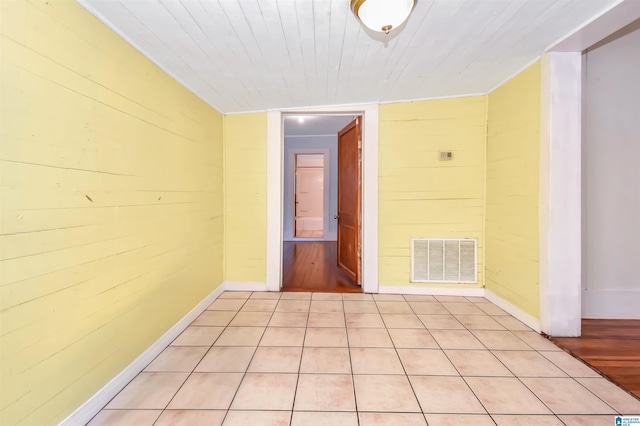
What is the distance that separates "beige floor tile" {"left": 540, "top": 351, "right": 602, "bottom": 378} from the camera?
1792 millimetres

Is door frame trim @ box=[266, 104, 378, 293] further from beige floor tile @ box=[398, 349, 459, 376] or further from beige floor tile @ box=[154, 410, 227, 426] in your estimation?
beige floor tile @ box=[154, 410, 227, 426]

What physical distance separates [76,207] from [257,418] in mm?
1433

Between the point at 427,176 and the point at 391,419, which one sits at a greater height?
the point at 427,176

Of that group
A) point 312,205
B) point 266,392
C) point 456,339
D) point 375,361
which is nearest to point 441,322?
point 456,339

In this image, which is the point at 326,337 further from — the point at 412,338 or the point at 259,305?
the point at 259,305

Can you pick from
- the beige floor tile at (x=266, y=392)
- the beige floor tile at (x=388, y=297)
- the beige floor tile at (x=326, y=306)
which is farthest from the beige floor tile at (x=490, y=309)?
the beige floor tile at (x=266, y=392)

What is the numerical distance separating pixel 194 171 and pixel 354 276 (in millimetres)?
2277

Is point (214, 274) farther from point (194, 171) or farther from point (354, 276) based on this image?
point (354, 276)

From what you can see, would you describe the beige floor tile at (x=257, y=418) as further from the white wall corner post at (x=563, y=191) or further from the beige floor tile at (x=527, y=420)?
the white wall corner post at (x=563, y=191)

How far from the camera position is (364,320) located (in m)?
2.56

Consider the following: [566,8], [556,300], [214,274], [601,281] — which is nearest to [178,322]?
[214,274]

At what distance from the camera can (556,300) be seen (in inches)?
87.2

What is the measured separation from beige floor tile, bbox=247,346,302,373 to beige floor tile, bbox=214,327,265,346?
0.49ft

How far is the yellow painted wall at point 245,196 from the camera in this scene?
10.9 ft
